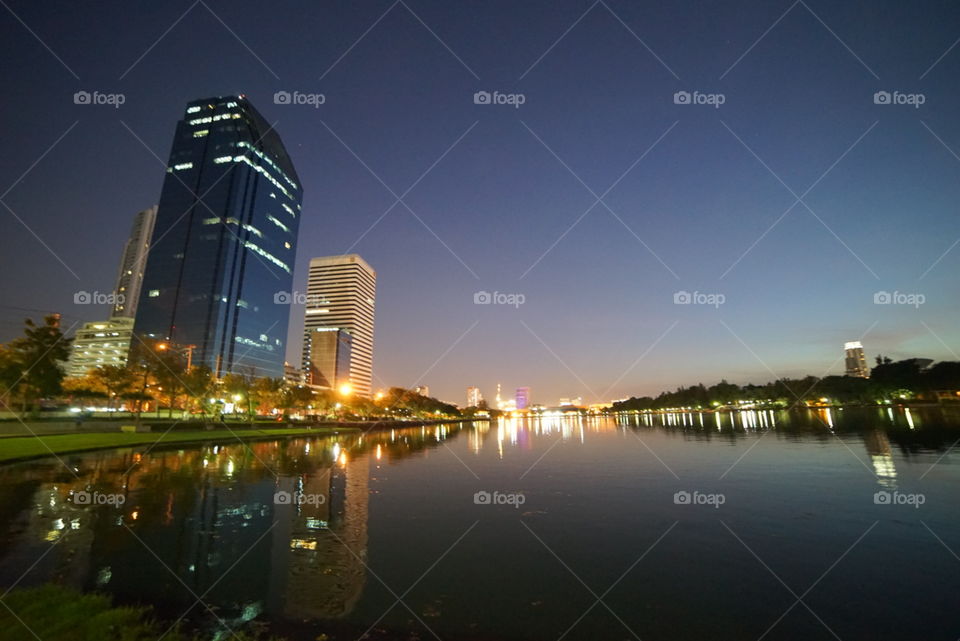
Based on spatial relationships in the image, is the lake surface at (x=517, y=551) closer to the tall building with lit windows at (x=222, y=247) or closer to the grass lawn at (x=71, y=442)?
the grass lawn at (x=71, y=442)

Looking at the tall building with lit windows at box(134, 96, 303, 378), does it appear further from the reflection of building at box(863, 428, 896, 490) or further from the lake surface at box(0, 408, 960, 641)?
the reflection of building at box(863, 428, 896, 490)

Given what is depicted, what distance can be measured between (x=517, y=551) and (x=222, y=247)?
170 metres

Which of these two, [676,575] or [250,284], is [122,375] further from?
[250,284]

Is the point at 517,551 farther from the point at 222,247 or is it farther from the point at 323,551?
the point at 222,247

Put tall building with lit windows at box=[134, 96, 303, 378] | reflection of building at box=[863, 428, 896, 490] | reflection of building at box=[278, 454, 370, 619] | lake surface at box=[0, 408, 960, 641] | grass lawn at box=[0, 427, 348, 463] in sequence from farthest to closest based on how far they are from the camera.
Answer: tall building with lit windows at box=[134, 96, 303, 378], grass lawn at box=[0, 427, 348, 463], reflection of building at box=[863, 428, 896, 490], reflection of building at box=[278, 454, 370, 619], lake surface at box=[0, 408, 960, 641]

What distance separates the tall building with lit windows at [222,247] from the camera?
14762 centimetres

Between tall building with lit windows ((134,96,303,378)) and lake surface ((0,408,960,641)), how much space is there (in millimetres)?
141910

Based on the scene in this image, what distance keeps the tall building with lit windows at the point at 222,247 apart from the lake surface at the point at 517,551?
142 m

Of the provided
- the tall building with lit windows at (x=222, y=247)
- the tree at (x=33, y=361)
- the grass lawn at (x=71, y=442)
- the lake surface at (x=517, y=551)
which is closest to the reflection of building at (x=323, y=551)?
the lake surface at (x=517, y=551)

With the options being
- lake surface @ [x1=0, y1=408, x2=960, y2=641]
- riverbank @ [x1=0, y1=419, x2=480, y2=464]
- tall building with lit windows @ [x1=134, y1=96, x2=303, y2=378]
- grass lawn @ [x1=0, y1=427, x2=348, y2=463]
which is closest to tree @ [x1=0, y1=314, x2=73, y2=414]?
riverbank @ [x1=0, y1=419, x2=480, y2=464]

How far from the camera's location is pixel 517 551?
12.4 meters

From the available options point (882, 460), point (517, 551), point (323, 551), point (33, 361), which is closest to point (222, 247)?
point (33, 361)

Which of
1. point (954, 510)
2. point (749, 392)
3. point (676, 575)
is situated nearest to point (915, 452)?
point (954, 510)

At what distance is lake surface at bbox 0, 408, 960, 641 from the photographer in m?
8.27
